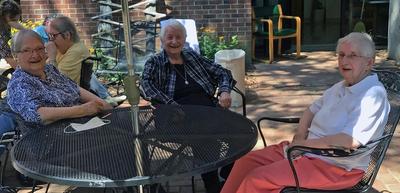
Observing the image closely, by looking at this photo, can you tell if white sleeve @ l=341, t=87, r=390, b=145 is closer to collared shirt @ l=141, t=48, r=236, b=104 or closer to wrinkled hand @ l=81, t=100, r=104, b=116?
collared shirt @ l=141, t=48, r=236, b=104

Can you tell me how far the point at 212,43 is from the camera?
683 cm

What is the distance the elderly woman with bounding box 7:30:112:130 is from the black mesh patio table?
0.06 m

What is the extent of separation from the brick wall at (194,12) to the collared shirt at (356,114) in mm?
4685

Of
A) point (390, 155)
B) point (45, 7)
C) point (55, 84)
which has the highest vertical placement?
point (45, 7)

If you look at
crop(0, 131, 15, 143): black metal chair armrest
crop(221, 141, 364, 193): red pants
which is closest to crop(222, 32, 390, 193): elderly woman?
crop(221, 141, 364, 193): red pants

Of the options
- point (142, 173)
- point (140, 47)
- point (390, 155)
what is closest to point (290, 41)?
point (140, 47)

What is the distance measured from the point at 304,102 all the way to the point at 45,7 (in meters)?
4.03

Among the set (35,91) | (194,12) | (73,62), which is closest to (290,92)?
(194,12)

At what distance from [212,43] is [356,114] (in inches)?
182

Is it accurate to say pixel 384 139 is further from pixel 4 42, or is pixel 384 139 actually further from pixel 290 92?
pixel 4 42

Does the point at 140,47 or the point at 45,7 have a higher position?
the point at 45,7

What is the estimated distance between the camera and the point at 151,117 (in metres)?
2.71

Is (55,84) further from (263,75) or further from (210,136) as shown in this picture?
(263,75)

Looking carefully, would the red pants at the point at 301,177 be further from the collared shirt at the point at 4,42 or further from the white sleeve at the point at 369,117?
the collared shirt at the point at 4,42
